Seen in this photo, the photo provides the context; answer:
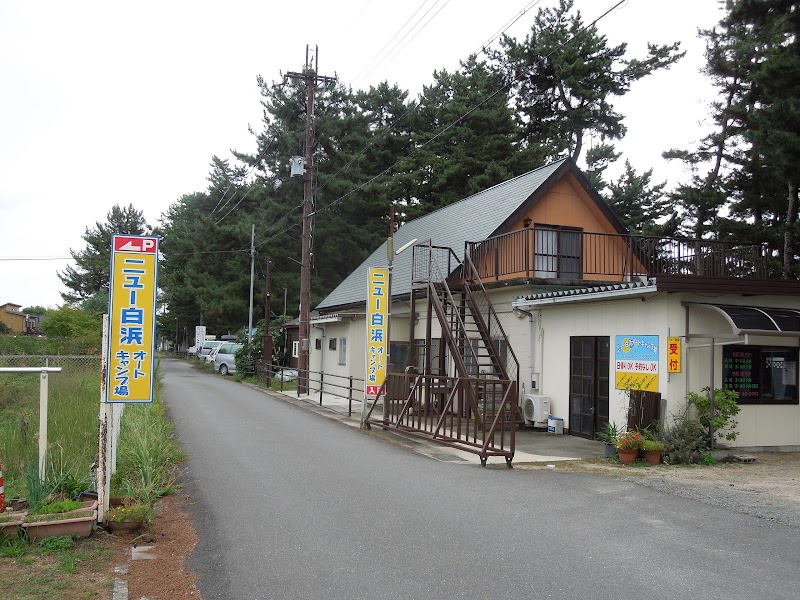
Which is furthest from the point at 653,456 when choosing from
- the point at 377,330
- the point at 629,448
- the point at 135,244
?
the point at 135,244

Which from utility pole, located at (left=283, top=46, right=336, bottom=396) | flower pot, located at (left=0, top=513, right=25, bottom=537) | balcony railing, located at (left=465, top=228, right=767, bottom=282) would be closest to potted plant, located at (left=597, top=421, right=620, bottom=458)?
balcony railing, located at (left=465, top=228, right=767, bottom=282)

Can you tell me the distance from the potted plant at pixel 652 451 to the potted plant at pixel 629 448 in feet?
0.31

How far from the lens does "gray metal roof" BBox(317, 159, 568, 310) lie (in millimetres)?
18234

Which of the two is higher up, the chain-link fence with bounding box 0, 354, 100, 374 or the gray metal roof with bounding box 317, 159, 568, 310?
the gray metal roof with bounding box 317, 159, 568, 310

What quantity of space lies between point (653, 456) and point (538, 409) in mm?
4034

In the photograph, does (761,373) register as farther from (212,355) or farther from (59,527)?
(212,355)

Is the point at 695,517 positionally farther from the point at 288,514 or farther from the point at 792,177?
the point at 792,177

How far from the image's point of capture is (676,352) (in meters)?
11.2

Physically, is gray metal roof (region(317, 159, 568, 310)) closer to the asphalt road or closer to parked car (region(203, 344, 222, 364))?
the asphalt road

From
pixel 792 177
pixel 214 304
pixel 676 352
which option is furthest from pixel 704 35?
pixel 214 304

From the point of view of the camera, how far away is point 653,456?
10.5 meters

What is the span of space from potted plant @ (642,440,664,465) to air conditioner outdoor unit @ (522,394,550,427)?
3941mm

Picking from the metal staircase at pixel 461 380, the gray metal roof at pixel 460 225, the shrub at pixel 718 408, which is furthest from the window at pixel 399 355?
the shrub at pixel 718 408

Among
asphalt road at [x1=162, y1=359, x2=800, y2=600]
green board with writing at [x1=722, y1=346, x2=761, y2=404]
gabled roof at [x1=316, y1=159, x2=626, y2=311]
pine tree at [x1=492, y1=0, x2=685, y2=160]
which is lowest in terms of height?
asphalt road at [x1=162, y1=359, x2=800, y2=600]
